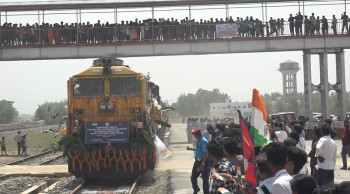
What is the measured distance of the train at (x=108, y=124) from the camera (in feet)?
44.0

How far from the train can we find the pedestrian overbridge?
36.4 feet

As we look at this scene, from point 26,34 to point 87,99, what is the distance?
1322cm

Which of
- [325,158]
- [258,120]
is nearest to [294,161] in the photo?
[258,120]

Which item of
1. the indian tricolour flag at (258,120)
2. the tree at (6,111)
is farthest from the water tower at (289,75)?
the indian tricolour flag at (258,120)

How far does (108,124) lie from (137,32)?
13028mm

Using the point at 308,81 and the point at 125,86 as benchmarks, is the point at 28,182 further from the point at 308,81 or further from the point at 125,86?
the point at 308,81

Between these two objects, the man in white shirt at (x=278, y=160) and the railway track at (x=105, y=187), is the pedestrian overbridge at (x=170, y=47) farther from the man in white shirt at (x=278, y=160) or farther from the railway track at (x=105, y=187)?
the man in white shirt at (x=278, y=160)

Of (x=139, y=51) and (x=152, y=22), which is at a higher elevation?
(x=152, y=22)

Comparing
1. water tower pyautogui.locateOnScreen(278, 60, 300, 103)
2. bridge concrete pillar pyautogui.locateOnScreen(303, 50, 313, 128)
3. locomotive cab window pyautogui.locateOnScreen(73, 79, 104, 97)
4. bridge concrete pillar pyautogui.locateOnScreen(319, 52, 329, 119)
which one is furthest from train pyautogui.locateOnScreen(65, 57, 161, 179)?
water tower pyautogui.locateOnScreen(278, 60, 300, 103)

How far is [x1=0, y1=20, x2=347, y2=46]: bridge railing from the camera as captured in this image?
25.4 meters

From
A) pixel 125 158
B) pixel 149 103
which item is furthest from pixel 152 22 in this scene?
pixel 125 158

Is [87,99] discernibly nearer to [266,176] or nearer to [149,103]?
[149,103]

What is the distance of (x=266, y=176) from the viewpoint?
5.23 metres

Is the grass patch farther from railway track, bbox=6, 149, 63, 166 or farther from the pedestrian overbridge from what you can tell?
the pedestrian overbridge
